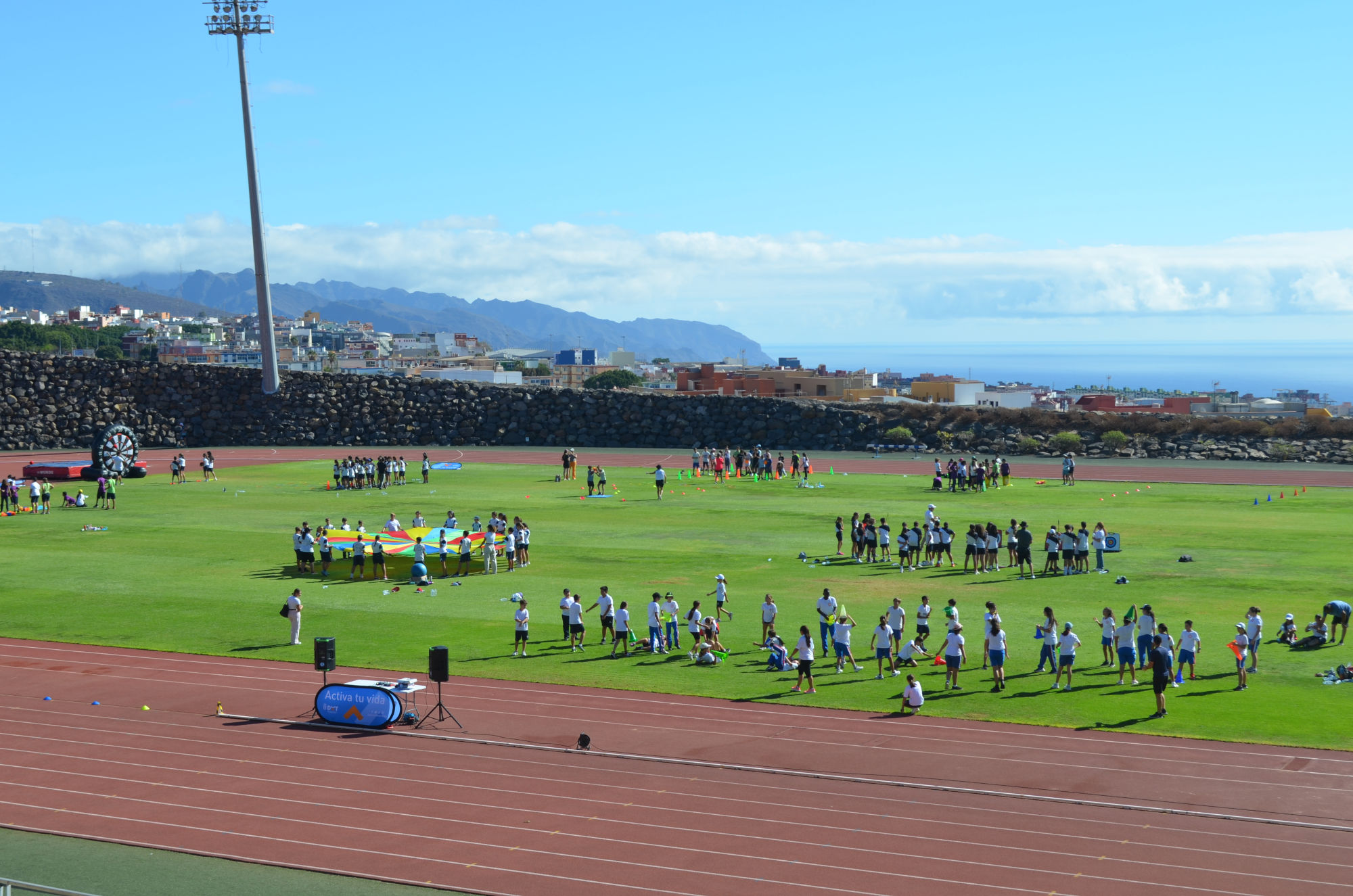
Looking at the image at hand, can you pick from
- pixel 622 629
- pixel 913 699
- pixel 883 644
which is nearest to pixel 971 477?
pixel 622 629

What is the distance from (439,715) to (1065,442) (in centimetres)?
5517

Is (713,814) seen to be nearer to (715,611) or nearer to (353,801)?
(353,801)

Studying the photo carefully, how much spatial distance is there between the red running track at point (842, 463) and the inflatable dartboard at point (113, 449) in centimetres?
711

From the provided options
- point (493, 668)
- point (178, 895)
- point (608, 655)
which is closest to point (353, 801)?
→ point (178, 895)

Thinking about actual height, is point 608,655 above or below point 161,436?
below

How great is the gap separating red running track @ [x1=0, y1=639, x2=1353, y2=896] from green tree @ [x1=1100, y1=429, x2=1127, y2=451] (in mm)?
51898

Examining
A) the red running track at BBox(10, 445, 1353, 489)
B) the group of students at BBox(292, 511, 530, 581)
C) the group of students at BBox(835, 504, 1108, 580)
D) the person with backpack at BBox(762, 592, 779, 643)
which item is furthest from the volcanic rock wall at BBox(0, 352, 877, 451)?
the person with backpack at BBox(762, 592, 779, 643)

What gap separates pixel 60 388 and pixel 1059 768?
77.7 m

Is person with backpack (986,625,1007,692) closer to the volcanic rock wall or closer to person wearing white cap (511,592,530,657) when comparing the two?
person wearing white cap (511,592,530,657)

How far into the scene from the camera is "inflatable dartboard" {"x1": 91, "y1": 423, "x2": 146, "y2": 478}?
179ft

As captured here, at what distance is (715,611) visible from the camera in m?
27.3

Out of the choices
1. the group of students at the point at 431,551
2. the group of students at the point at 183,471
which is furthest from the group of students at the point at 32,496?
the group of students at the point at 431,551

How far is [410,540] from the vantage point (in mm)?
33812

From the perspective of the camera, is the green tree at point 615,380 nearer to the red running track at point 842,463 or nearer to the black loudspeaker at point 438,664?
the red running track at point 842,463
